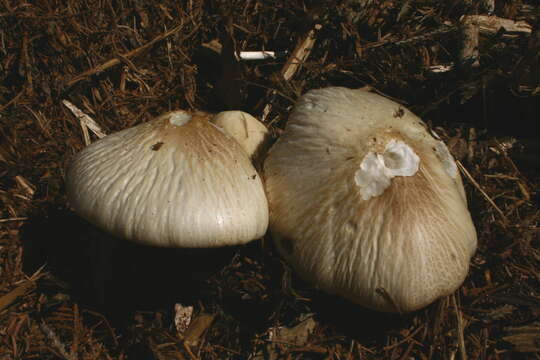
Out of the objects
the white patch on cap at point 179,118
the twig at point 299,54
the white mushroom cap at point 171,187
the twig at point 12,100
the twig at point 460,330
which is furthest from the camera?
the twig at point 299,54

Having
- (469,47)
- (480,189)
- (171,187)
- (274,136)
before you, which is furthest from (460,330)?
(469,47)

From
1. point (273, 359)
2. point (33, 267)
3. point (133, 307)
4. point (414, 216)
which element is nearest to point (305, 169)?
point (414, 216)

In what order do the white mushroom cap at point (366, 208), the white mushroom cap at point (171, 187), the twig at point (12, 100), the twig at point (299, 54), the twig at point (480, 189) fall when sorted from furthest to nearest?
the twig at point (299, 54), the twig at point (12, 100), the twig at point (480, 189), the white mushroom cap at point (366, 208), the white mushroom cap at point (171, 187)

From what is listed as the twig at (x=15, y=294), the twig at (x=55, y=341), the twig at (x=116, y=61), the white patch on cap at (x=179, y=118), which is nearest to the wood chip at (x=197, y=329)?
the twig at (x=55, y=341)

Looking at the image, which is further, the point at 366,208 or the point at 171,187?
the point at 366,208

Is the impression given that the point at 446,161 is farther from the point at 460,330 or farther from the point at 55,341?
the point at 55,341

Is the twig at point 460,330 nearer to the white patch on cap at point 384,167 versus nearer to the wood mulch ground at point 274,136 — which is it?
the wood mulch ground at point 274,136

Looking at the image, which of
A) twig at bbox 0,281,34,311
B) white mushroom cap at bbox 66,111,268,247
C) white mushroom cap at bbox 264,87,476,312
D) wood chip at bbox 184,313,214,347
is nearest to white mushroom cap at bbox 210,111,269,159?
white mushroom cap at bbox 264,87,476,312
